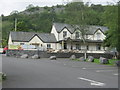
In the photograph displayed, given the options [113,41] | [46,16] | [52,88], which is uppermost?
[46,16]

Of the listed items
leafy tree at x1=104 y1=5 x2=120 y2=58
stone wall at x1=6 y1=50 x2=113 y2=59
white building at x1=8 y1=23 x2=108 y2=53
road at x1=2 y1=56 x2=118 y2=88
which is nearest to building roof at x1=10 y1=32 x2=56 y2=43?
white building at x1=8 y1=23 x2=108 y2=53

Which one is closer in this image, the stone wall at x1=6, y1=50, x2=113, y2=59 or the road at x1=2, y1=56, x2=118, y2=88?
the road at x1=2, y1=56, x2=118, y2=88

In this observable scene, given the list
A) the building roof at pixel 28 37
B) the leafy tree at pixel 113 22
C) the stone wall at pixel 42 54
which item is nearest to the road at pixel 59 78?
the leafy tree at pixel 113 22

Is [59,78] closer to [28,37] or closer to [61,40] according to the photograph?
[61,40]

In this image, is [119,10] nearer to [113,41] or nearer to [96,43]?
[113,41]

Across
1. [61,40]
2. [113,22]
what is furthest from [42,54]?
[113,22]

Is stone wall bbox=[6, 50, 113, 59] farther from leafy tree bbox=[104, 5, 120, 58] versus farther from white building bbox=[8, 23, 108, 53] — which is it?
leafy tree bbox=[104, 5, 120, 58]

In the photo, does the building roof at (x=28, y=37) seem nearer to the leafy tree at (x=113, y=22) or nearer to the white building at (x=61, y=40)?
the white building at (x=61, y=40)

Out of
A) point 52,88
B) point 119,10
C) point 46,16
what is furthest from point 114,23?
point 46,16

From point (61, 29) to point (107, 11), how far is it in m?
29.8

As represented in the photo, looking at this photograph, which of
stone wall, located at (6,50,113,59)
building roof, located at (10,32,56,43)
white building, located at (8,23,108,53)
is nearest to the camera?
stone wall, located at (6,50,113,59)

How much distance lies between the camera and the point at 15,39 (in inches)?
2101

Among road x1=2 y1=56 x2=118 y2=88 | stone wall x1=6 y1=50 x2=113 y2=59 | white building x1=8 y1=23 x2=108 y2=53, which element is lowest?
road x1=2 y1=56 x2=118 y2=88

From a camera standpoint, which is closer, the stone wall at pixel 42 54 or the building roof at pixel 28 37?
the stone wall at pixel 42 54
